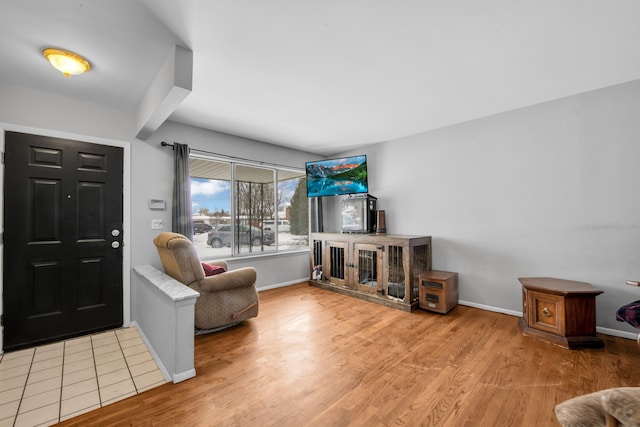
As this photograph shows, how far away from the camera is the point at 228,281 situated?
8.62 ft

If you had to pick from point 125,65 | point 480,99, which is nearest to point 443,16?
point 480,99

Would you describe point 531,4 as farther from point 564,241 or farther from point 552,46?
point 564,241

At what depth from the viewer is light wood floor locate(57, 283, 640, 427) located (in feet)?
4.97

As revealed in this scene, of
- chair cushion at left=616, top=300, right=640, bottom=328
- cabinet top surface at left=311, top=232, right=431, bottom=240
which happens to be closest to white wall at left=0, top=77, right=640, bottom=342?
cabinet top surface at left=311, top=232, right=431, bottom=240

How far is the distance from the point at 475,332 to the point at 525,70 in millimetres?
2480

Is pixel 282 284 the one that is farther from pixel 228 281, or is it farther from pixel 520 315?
pixel 520 315

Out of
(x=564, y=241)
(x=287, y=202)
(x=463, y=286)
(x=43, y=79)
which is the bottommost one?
(x=463, y=286)

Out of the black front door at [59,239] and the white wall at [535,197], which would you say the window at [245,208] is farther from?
the white wall at [535,197]

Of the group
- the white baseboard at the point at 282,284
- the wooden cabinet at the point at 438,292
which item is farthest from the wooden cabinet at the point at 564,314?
the white baseboard at the point at 282,284

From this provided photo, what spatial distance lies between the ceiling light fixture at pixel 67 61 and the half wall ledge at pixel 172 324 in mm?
1805

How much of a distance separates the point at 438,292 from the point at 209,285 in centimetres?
259

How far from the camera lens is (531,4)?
61.0 inches

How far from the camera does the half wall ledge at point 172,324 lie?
1842 millimetres

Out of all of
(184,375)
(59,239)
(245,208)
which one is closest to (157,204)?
(59,239)
